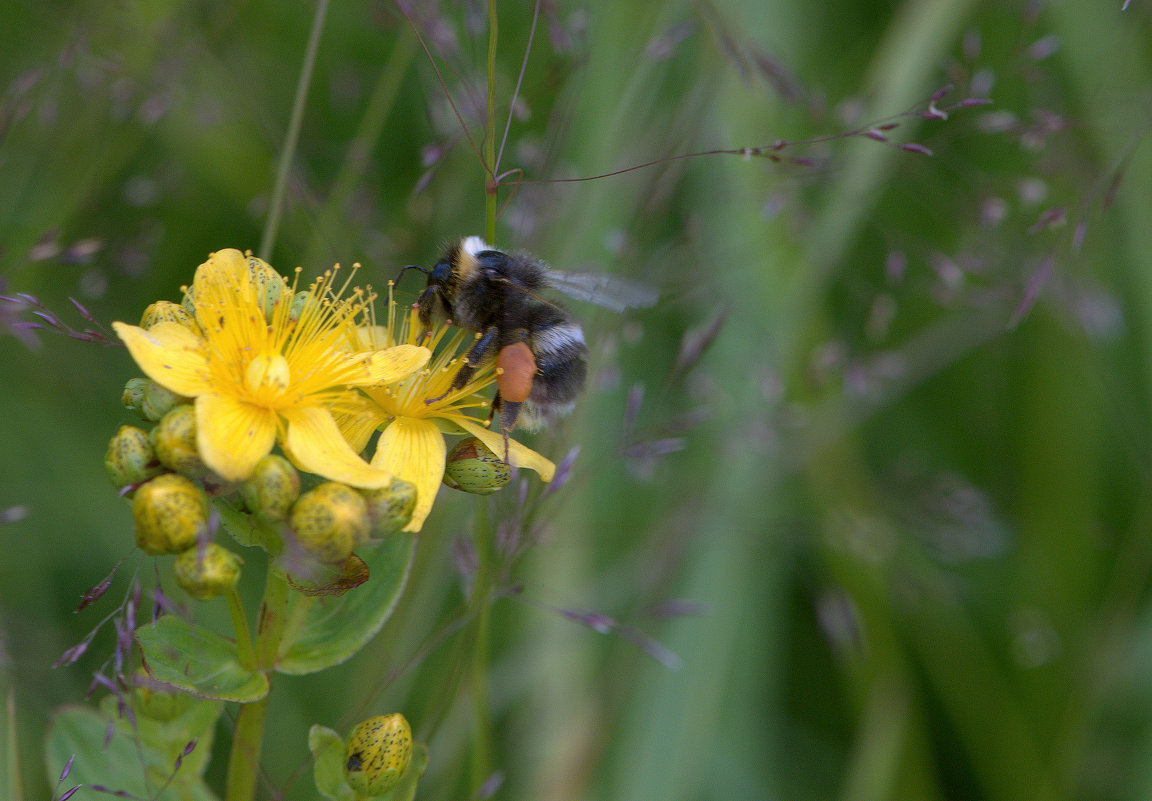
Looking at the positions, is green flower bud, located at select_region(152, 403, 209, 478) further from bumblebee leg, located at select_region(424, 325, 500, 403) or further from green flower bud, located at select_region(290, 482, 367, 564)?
bumblebee leg, located at select_region(424, 325, 500, 403)

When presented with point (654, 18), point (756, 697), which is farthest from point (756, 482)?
point (654, 18)

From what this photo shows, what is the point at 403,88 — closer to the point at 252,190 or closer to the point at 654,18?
the point at 252,190

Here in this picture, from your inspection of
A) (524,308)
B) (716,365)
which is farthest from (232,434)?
(716,365)

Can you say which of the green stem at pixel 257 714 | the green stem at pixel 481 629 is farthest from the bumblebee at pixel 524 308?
the green stem at pixel 257 714

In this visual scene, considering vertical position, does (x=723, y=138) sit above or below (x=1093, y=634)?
above

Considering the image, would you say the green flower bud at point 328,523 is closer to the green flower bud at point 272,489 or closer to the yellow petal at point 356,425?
the green flower bud at point 272,489

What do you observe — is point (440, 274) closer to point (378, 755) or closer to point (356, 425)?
point (356, 425)
